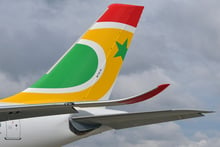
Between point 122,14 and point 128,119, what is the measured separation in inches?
239

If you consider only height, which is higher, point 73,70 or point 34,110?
point 73,70

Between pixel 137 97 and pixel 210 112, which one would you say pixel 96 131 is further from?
pixel 137 97

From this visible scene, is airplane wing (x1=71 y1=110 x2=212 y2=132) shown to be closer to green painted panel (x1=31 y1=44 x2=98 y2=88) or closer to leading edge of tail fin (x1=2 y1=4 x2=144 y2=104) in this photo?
leading edge of tail fin (x1=2 y1=4 x2=144 y2=104)

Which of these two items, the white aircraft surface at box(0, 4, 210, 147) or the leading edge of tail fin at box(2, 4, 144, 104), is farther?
the leading edge of tail fin at box(2, 4, 144, 104)

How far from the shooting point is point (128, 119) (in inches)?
715

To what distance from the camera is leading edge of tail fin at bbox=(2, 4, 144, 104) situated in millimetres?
20031

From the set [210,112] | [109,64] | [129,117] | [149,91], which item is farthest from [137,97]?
[109,64]

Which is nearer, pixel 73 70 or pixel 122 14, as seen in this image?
pixel 73 70

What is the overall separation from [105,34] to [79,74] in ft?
7.53

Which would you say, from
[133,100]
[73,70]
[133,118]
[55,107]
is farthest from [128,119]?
[133,100]

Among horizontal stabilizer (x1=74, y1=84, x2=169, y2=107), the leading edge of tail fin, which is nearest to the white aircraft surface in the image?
the leading edge of tail fin

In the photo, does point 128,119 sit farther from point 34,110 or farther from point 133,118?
point 34,110

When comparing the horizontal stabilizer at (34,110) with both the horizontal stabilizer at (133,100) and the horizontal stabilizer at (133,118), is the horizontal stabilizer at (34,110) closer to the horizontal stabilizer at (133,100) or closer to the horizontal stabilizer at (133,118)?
the horizontal stabilizer at (133,100)

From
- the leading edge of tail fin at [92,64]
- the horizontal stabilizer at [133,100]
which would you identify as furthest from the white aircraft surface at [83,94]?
the horizontal stabilizer at [133,100]
